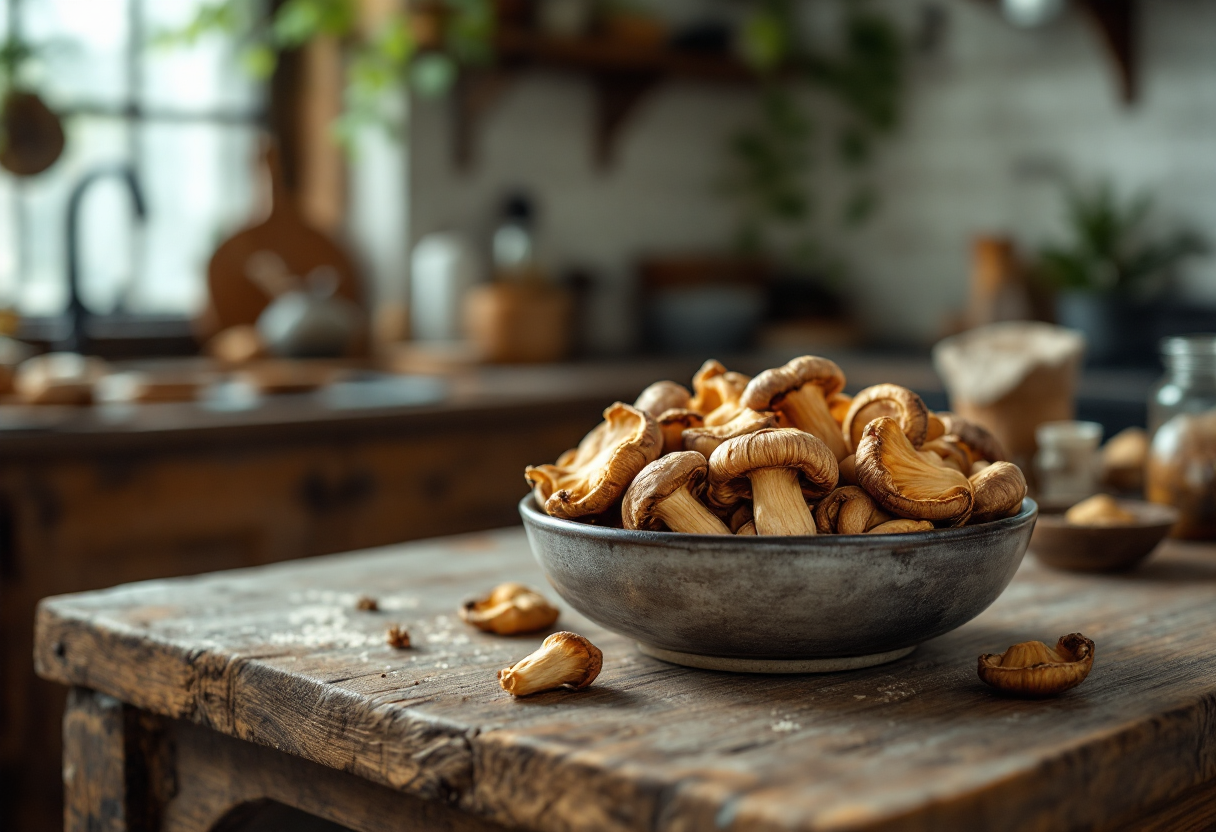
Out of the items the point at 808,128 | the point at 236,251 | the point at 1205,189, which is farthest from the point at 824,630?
the point at 808,128

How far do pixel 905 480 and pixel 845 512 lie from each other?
0.05 meters

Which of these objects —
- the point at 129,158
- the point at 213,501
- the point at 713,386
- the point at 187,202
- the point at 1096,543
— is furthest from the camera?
the point at 187,202

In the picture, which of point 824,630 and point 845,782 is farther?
point 824,630

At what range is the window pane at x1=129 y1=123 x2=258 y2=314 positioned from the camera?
10.4 ft

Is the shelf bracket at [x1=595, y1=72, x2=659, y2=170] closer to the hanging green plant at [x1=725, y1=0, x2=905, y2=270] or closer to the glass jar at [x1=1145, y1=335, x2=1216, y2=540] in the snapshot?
the hanging green plant at [x1=725, y1=0, x2=905, y2=270]

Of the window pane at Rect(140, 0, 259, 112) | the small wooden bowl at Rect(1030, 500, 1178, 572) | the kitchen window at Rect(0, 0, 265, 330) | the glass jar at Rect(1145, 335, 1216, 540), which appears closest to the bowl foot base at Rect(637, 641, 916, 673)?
the small wooden bowl at Rect(1030, 500, 1178, 572)

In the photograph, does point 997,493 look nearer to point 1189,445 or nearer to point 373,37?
point 1189,445

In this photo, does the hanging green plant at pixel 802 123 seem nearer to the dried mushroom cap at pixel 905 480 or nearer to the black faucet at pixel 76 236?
the black faucet at pixel 76 236

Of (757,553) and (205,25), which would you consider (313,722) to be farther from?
(205,25)

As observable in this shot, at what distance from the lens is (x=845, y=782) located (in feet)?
1.93

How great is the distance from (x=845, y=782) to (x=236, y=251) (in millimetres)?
2803

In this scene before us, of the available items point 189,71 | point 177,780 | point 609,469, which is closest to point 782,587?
point 609,469

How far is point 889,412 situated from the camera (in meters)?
0.84

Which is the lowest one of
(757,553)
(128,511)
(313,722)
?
(128,511)
